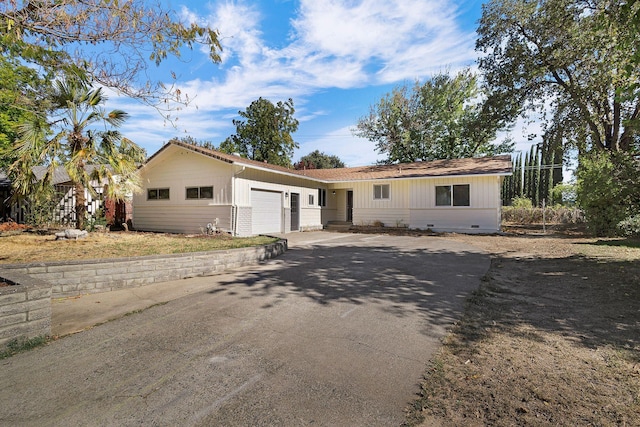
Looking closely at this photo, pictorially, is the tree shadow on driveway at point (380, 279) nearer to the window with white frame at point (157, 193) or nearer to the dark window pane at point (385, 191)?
the dark window pane at point (385, 191)

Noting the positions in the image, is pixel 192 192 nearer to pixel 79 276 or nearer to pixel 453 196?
pixel 79 276

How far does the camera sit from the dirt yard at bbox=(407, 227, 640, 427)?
2.12m

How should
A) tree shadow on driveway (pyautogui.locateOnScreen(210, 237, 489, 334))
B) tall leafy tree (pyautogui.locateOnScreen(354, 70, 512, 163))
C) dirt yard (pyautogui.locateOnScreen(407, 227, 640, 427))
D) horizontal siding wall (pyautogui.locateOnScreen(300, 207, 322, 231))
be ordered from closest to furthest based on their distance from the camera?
dirt yard (pyautogui.locateOnScreen(407, 227, 640, 427)), tree shadow on driveway (pyautogui.locateOnScreen(210, 237, 489, 334)), horizontal siding wall (pyautogui.locateOnScreen(300, 207, 322, 231)), tall leafy tree (pyautogui.locateOnScreen(354, 70, 512, 163))

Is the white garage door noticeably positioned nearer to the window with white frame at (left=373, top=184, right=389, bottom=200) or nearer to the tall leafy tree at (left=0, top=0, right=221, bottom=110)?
the window with white frame at (left=373, top=184, right=389, bottom=200)

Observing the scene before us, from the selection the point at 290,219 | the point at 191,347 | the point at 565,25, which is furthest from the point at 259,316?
the point at 565,25

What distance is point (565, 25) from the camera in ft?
45.0

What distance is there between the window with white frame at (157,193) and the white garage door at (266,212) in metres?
4.67

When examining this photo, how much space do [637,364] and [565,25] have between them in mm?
16576

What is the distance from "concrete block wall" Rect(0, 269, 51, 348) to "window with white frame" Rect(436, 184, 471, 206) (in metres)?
15.9

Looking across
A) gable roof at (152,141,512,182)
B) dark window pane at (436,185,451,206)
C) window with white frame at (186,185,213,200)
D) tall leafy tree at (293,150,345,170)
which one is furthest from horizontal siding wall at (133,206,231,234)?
tall leafy tree at (293,150,345,170)

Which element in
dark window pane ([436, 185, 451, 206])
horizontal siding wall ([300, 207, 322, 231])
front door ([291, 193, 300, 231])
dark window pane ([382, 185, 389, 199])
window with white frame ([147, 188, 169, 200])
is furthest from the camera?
dark window pane ([382, 185, 389, 199])

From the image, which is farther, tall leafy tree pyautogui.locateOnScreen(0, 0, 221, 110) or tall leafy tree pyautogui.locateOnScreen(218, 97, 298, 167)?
tall leafy tree pyautogui.locateOnScreen(218, 97, 298, 167)

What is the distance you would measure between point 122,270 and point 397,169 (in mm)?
16656

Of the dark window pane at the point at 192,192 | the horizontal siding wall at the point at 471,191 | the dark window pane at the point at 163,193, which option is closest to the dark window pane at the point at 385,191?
the horizontal siding wall at the point at 471,191
